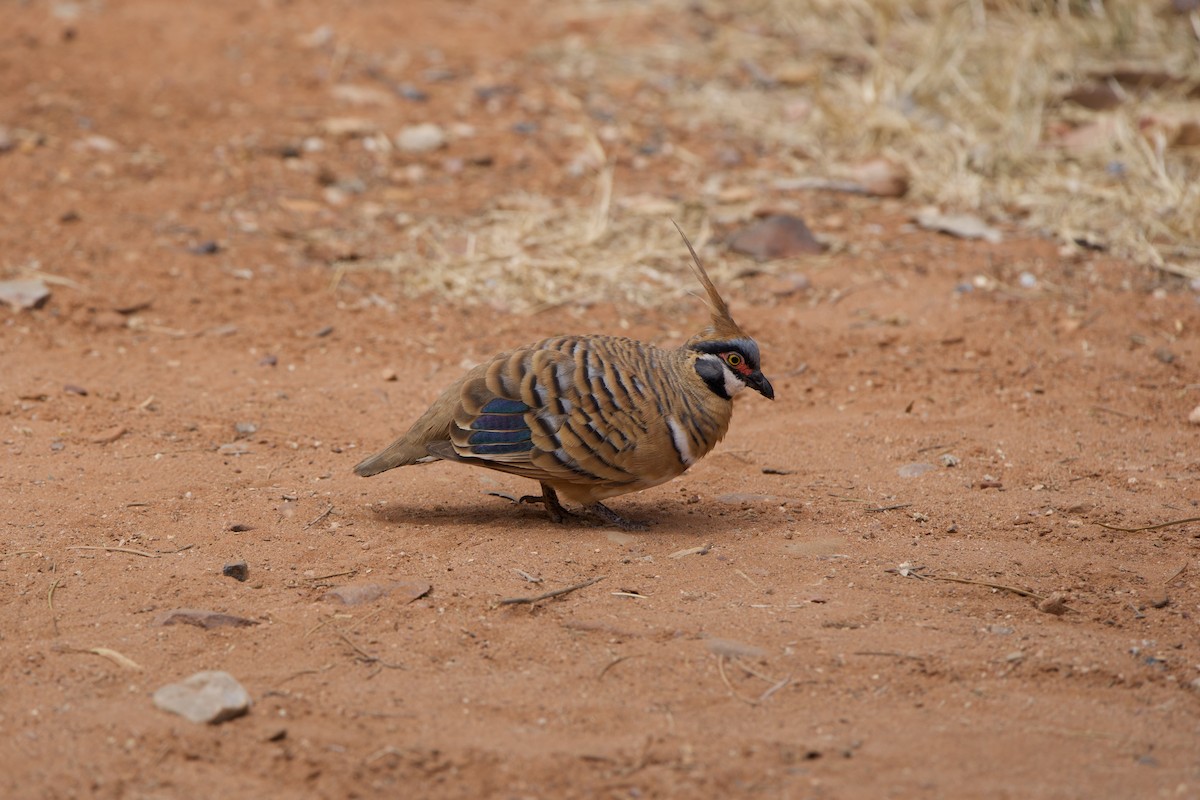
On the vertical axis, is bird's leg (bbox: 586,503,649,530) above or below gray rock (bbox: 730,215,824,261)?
below

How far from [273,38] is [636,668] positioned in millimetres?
8752

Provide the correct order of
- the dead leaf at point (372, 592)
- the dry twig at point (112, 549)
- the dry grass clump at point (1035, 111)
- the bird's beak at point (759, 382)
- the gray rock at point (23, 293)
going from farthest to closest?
the dry grass clump at point (1035, 111)
the gray rock at point (23, 293)
the bird's beak at point (759, 382)
the dry twig at point (112, 549)
the dead leaf at point (372, 592)

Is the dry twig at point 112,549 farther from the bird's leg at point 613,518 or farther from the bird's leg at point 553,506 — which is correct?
the bird's leg at point 613,518

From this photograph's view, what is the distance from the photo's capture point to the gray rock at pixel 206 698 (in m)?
3.50

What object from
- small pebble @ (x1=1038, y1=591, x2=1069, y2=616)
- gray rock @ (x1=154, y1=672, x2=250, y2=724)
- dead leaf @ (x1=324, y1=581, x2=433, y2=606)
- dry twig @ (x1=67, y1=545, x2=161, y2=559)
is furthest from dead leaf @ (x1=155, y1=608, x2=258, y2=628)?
small pebble @ (x1=1038, y1=591, x2=1069, y2=616)

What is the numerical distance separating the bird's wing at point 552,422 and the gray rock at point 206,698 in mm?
1459

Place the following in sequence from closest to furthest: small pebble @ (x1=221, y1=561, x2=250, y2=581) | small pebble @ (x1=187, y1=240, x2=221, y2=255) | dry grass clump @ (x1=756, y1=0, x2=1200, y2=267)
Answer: small pebble @ (x1=221, y1=561, x2=250, y2=581) → small pebble @ (x1=187, y1=240, x2=221, y2=255) → dry grass clump @ (x1=756, y1=0, x2=1200, y2=267)

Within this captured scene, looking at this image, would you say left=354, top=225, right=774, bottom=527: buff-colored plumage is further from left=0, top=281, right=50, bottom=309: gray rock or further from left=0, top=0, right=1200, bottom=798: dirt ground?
left=0, top=281, right=50, bottom=309: gray rock

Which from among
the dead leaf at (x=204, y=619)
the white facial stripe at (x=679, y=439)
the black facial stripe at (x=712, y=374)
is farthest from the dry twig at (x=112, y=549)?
the black facial stripe at (x=712, y=374)

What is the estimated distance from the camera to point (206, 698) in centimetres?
354

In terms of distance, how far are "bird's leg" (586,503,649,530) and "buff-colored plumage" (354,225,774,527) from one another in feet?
0.69

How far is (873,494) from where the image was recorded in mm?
5383

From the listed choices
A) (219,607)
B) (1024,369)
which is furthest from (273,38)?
(219,607)

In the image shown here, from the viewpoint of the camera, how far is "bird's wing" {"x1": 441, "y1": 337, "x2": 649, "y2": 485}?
4.80 metres
